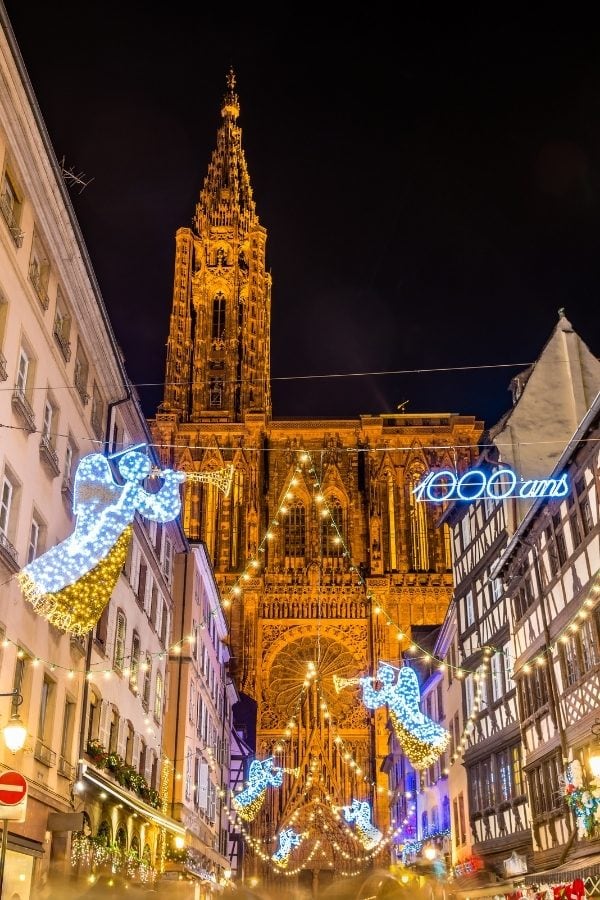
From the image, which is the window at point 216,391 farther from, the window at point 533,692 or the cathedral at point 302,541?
the window at point 533,692

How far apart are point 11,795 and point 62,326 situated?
10.3 meters

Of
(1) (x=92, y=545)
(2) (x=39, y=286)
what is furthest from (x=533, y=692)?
(2) (x=39, y=286)

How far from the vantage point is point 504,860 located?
2531 cm

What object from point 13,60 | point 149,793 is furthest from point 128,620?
point 13,60

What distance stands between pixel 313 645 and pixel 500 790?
29.6m

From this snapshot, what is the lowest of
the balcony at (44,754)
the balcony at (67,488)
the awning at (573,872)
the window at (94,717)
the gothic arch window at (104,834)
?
Answer: the awning at (573,872)

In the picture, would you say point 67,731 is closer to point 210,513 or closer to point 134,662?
point 134,662

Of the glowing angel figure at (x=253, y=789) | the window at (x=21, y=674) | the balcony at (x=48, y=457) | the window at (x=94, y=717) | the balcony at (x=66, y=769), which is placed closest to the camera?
the window at (x=21, y=674)

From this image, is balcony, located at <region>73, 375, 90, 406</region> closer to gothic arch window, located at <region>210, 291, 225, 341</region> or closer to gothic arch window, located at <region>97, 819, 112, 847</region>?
gothic arch window, located at <region>97, 819, 112, 847</region>

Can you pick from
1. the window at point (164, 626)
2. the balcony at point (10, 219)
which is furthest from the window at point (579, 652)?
the window at point (164, 626)

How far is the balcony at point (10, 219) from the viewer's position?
1466 cm

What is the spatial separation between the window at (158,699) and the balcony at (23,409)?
14.1m

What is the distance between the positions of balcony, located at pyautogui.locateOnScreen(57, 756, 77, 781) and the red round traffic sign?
757cm

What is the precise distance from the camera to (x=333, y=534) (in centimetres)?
5934
